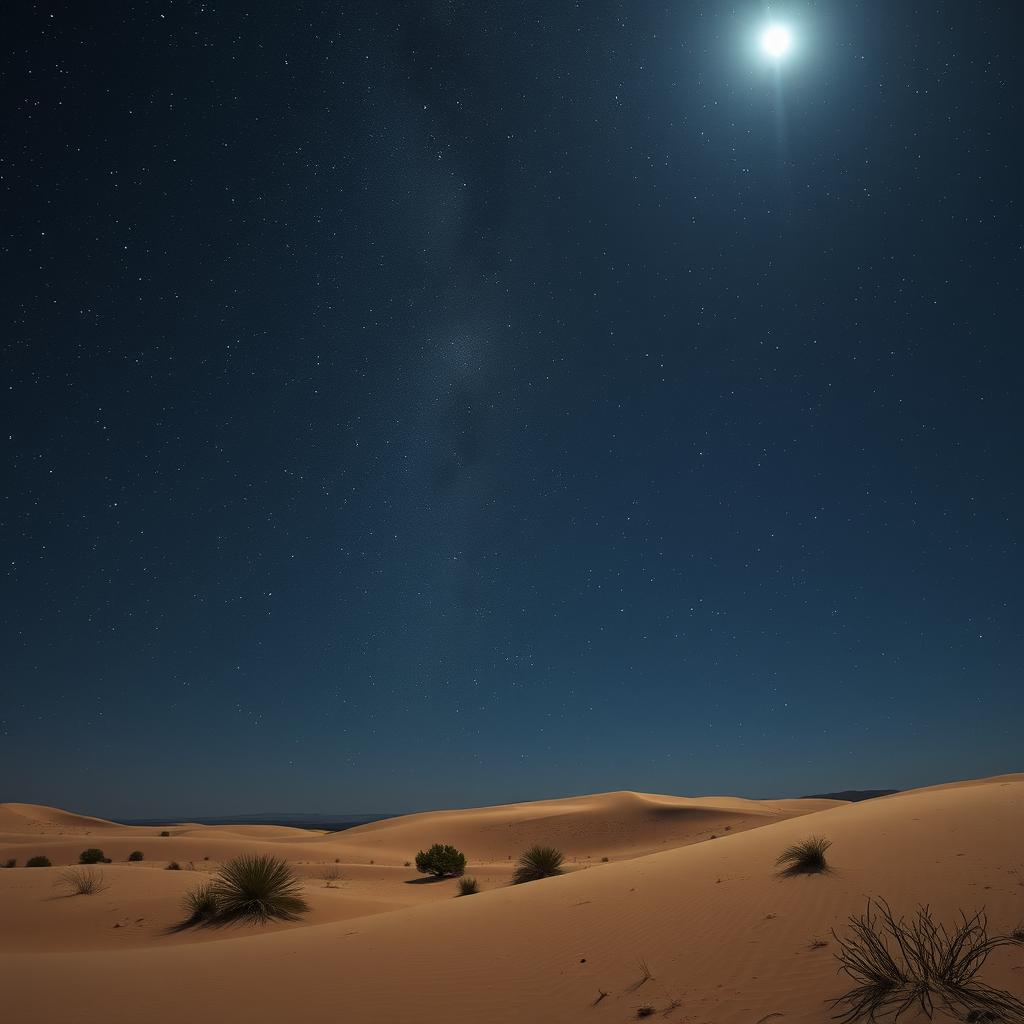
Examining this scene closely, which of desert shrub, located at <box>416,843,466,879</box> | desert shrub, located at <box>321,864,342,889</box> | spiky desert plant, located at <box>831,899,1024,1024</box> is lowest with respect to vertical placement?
desert shrub, located at <box>321,864,342,889</box>

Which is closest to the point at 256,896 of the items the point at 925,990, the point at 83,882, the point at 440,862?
the point at 83,882

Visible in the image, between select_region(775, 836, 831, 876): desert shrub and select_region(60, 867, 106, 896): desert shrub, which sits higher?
select_region(775, 836, 831, 876): desert shrub

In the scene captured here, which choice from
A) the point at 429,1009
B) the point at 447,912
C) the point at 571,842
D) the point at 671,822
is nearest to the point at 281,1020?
the point at 429,1009

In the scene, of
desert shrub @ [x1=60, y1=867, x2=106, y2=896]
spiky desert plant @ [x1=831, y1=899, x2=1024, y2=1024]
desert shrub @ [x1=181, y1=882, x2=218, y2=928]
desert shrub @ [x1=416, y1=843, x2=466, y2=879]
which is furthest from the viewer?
desert shrub @ [x1=416, y1=843, x2=466, y2=879]

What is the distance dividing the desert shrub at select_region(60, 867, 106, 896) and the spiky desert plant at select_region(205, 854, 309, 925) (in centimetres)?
338

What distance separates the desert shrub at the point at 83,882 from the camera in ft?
43.6

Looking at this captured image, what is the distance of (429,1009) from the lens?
574cm

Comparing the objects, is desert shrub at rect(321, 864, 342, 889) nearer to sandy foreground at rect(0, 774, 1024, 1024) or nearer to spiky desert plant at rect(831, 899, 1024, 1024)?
sandy foreground at rect(0, 774, 1024, 1024)

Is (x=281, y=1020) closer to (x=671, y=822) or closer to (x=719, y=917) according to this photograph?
(x=719, y=917)

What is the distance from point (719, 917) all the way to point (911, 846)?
4781 mm

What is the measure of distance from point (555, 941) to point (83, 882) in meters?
12.1

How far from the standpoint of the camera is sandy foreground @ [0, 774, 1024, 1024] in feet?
18.3

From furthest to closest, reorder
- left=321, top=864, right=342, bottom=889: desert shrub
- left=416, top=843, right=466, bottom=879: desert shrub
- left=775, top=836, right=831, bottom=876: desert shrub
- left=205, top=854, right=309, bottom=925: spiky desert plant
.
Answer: left=416, top=843, right=466, bottom=879: desert shrub
left=321, top=864, right=342, bottom=889: desert shrub
left=205, top=854, right=309, bottom=925: spiky desert plant
left=775, top=836, right=831, bottom=876: desert shrub

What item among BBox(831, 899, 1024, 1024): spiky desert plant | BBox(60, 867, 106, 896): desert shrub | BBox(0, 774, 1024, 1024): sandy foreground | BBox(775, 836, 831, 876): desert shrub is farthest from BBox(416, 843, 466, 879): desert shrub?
BBox(831, 899, 1024, 1024): spiky desert plant
